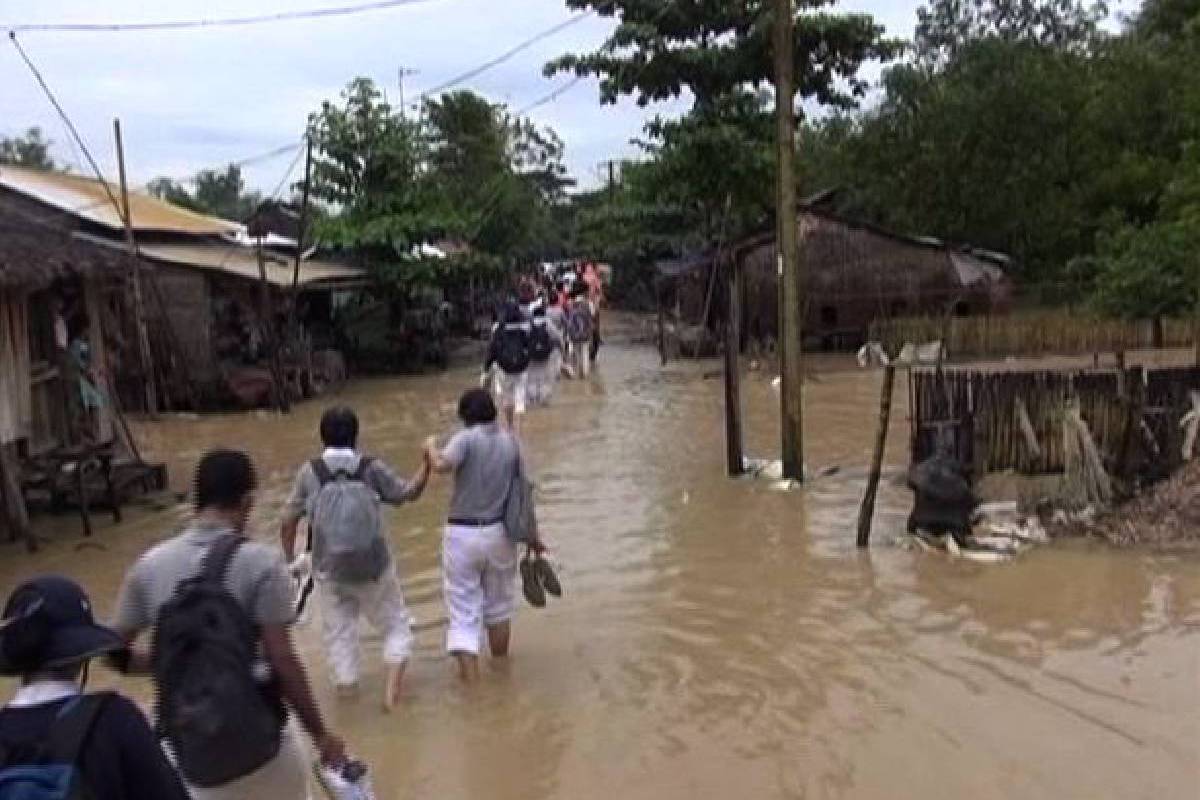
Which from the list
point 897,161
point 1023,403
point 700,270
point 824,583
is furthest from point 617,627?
point 897,161

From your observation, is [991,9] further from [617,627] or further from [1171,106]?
[617,627]

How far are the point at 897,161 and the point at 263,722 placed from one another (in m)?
30.6

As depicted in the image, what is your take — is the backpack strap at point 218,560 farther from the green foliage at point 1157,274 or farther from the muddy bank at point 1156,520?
the green foliage at point 1157,274

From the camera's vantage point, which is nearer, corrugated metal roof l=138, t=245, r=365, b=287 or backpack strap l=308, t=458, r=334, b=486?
backpack strap l=308, t=458, r=334, b=486

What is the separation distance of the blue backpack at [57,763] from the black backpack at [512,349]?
13.6 metres

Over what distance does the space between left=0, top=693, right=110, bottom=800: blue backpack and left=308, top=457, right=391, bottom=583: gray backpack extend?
356 centimetres

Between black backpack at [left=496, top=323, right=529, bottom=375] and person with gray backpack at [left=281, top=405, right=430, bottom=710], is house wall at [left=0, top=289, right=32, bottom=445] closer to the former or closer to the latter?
black backpack at [left=496, top=323, right=529, bottom=375]

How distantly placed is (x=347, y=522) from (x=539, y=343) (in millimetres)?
11911

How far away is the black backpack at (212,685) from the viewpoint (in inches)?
152

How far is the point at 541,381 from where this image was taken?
20.1 metres

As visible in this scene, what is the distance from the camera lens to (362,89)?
90.6ft

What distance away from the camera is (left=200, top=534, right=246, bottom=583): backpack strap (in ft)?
13.3

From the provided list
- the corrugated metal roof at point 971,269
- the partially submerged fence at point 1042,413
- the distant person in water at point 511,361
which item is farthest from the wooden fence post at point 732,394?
the corrugated metal roof at point 971,269

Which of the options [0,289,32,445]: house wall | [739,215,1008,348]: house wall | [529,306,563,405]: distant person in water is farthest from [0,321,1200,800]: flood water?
[739,215,1008,348]: house wall
